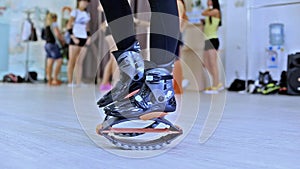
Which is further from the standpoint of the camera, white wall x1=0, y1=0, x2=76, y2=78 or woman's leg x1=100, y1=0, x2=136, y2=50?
white wall x1=0, y1=0, x2=76, y2=78

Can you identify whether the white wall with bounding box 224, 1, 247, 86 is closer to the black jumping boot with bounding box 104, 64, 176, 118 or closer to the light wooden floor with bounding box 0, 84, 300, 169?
the light wooden floor with bounding box 0, 84, 300, 169

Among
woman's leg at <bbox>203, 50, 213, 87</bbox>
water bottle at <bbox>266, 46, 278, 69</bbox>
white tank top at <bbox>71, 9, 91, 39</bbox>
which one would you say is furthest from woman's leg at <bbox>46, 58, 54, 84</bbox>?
water bottle at <bbox>266, 46, 278, 69</bbox>

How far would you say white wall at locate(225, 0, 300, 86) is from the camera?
164 inches

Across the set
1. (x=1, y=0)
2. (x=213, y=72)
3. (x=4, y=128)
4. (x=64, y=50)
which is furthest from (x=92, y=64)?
(x=4, y=128)

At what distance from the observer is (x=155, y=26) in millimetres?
888

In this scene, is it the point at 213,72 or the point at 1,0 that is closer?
the point at 213,72

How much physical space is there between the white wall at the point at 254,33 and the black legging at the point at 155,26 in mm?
3352

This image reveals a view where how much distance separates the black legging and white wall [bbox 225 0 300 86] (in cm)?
335

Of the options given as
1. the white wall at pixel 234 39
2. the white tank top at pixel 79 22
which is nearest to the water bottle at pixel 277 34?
the white wall at pixel 234 39

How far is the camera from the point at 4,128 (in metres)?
1.07

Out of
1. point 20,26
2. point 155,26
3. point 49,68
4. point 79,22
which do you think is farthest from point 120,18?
point 20,26

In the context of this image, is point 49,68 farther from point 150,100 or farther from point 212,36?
point 150,100

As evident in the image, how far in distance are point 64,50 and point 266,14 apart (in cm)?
291

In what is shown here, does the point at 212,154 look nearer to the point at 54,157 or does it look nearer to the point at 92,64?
the point at 54,157
